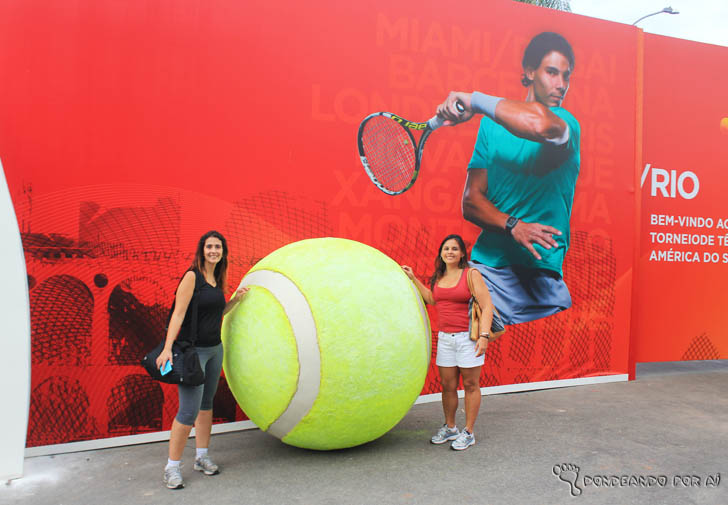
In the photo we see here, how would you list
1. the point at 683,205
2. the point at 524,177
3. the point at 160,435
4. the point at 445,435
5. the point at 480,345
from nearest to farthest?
1. the point at 480,345
2. the point at 445,435
3. the point at 160,435
4. the point at 524,177
5. the point at 683,205

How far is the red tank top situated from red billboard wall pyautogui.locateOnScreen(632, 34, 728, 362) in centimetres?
397

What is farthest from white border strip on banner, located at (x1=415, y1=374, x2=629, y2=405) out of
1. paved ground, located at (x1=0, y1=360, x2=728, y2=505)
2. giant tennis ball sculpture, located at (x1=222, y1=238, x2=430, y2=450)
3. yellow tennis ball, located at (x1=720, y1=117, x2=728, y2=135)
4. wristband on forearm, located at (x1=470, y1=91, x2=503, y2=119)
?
yellow tennis ball, located at (x1=720, y1=117, x2=728, y2=135)

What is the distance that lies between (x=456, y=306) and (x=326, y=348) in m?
1.23

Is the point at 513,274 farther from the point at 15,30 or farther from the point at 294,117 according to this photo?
the point at 15,30

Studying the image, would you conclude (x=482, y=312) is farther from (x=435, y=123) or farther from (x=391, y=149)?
(x=435, y=123)

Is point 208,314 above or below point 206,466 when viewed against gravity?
above

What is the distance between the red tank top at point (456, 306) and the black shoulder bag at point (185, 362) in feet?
6.33

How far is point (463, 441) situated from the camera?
4.50 m

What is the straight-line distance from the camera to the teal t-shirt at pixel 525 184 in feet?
21.0

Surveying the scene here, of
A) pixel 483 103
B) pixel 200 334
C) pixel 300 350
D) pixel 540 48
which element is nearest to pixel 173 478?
pixel 200 334

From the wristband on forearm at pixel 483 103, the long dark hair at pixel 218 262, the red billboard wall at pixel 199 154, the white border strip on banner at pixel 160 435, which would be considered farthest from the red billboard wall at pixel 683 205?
the long dark hair at pixel 218 262

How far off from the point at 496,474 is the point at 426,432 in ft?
3.41

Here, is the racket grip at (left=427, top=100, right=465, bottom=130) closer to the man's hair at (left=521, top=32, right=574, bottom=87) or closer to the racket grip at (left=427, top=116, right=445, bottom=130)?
the racket grip at (left=427, top=116, right=445, bottom=130)

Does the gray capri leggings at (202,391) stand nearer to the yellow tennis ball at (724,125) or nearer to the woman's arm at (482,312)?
the woman's arm at (482,312)
